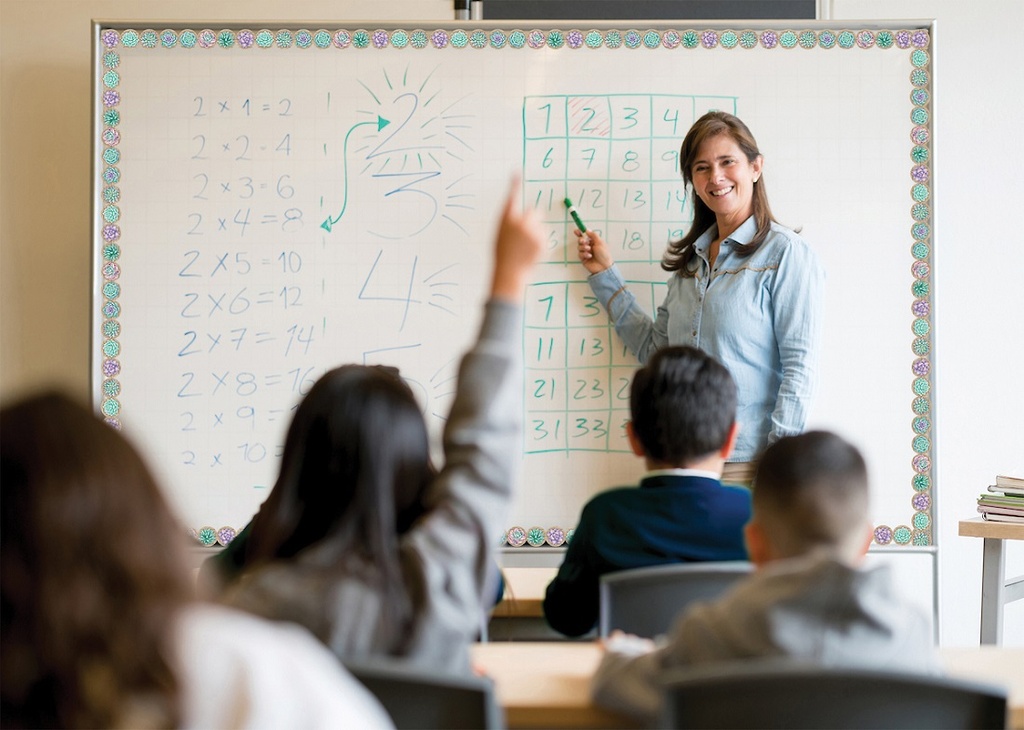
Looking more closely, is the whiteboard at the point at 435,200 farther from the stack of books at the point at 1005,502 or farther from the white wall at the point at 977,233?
the white wall at the point at 977,233

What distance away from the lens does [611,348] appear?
124 inches

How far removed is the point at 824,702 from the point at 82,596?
2.51 ft

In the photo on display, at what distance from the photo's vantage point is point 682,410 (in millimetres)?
2012

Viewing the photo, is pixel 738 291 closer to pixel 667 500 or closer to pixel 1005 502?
pixel 1005 502

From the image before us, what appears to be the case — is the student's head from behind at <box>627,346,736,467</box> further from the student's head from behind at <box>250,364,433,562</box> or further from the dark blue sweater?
the student's head from behind at <box>250,364,433,562</box>

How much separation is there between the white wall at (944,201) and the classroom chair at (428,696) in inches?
102

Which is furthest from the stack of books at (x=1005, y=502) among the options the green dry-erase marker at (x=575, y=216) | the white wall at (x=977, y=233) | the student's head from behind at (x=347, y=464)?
the student's head from behind at (x=347, y=464)

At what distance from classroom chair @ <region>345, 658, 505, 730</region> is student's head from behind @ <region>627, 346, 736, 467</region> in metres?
0.91

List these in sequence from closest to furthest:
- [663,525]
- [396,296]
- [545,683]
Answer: [545,683], [663,525], [396,296]

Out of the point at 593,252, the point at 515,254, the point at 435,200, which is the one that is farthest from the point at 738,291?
the point at 515,254

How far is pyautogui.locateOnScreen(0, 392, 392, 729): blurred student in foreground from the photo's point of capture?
→ 68cm

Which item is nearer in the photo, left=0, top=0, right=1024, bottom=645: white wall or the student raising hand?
the student raising hand

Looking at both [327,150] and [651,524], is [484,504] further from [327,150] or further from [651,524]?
[327,150]

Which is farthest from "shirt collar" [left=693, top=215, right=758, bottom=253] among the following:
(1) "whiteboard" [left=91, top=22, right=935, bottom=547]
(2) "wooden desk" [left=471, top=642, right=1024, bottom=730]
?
(2) "wooden desk" [left=471, top=642, right=1024, bottom=730]
